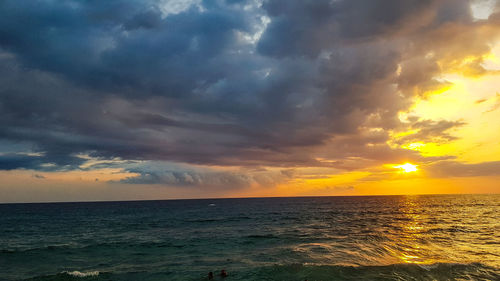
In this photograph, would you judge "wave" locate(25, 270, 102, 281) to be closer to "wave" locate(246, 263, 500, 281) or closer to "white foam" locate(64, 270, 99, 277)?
"white foam" locate(64, 270, 99, 277)

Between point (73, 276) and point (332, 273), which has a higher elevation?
point (73, 276)

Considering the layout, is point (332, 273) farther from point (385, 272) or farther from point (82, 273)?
point (82, 273)

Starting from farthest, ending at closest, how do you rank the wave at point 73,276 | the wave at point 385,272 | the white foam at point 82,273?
the white foam at point 82,273
the wave at point 73,276
the wave at point 385,272

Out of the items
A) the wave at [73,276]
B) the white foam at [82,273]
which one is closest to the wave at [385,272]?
the wave at [73,276]

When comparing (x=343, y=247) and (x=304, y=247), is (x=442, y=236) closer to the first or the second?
(x=343, y=247)

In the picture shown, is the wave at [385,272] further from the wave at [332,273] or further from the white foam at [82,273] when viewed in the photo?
the white foam at [82,273]

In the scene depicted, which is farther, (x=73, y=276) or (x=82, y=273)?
(x=82, y=273)

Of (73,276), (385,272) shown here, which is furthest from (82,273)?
(385,272)

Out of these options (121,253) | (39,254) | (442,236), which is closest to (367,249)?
(442,236)

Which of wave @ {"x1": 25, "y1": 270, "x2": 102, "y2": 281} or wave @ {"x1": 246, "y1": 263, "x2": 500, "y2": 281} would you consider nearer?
wave @ {"x1": 246, "y1": 263, "x2": 500, "y2": 281}

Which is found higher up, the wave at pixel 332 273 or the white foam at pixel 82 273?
the white foam at pixel 82 273

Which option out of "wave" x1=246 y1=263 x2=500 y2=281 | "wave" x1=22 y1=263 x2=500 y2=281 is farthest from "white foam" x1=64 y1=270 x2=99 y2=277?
"wave" x1=246 y1=263 x2=500 y2=281

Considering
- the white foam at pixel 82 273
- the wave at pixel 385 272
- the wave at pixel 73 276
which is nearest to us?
the wave at pixel 385 272

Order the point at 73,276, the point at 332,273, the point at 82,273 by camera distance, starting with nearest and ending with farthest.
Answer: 1. the point at 332,273
2. the point at 73,276
3. the point at 82,273
